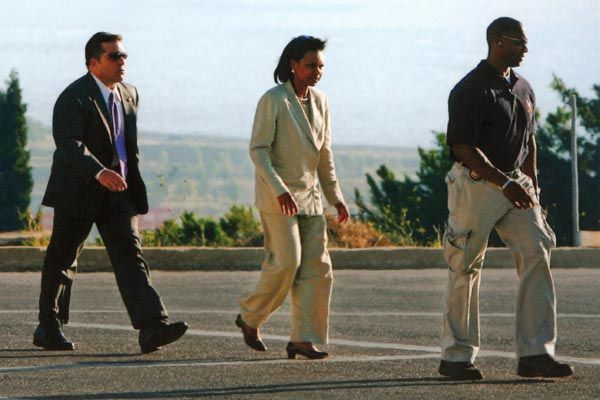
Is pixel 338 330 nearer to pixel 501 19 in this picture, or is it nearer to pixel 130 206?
pixel 130 206

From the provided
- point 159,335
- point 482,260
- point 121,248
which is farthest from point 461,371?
point 121,248

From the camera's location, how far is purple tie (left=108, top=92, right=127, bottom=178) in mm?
10023

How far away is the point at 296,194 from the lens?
31.8 ft

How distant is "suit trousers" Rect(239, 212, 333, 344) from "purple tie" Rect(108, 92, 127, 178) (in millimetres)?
865

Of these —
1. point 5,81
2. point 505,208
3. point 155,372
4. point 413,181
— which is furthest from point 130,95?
point 5,81

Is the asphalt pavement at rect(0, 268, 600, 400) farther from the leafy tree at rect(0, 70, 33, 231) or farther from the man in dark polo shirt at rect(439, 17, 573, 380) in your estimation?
the leafy tree at rect(0, 70, 33, 231)

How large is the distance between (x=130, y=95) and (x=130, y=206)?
63cm

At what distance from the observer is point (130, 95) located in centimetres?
1023

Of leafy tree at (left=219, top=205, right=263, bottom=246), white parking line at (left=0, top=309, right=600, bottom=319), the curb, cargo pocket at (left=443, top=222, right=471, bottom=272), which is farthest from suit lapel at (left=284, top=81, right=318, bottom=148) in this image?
leafy tree at (left=219, top=205, right=263, bottom=246)

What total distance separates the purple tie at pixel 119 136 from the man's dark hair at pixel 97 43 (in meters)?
0.23

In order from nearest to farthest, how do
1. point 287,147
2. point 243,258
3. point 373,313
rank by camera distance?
point 287,147 < point 373,313 < point 243,258

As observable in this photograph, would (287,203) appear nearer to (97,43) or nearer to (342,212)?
(342,212)

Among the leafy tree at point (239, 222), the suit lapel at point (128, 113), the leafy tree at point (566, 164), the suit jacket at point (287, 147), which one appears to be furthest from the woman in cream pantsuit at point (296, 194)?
the leafy tree at point (566, 164)

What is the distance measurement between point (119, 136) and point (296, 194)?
1.09m
